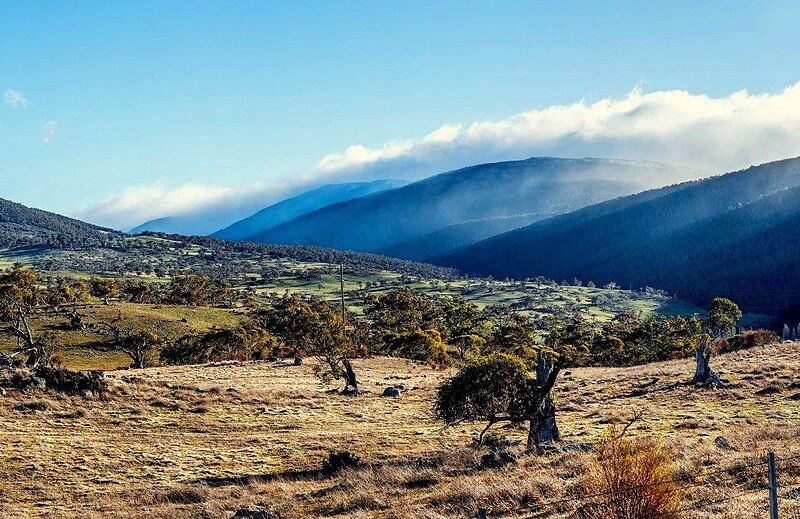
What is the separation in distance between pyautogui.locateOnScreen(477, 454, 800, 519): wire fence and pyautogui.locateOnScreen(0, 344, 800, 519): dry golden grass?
0.12 metres

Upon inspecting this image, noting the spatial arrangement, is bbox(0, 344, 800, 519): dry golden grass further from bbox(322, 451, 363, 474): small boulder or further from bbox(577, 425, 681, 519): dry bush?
bbox(577, 425, 681, 519): dry bush

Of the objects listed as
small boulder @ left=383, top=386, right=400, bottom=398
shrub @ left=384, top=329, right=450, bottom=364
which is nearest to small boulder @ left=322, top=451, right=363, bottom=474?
small boulder @ left=383, top=386, right=400, bottom=398

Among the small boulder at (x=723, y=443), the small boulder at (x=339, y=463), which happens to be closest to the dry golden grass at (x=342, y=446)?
the small boulder at (x=723, y=443)

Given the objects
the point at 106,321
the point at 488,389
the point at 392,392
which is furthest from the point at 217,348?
the point at 488,389

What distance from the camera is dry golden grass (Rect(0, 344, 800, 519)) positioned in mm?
17688

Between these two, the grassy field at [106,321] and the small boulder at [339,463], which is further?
the grassy field at [106,321]

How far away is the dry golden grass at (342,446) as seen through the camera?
58.0ft

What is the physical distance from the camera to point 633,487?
12.0m

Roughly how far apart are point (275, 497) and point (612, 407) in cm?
2387

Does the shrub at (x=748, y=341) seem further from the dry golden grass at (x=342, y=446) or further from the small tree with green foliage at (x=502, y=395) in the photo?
the small tree with green foliage at (x=502, y=395)

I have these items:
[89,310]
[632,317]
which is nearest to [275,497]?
[89,310]

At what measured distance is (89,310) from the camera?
10750 cm

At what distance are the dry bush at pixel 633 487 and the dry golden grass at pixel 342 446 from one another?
1811 millimetres

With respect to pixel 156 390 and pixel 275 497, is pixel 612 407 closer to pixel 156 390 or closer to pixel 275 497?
pixel 275 497
